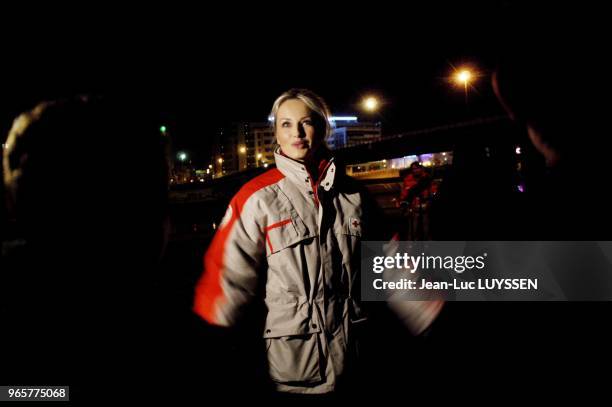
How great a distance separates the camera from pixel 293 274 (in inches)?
74.3

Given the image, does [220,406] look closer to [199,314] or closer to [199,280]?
[199,314]

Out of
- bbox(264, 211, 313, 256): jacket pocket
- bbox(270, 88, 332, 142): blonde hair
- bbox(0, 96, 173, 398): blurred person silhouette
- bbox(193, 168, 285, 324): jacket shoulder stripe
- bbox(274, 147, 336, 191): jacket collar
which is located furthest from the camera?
bbox(270, 88, 332, 142): blonde hair

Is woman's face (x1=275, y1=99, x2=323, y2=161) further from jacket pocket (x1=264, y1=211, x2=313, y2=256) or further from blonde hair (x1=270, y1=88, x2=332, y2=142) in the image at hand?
jacket pocket (x1=264, y1=211, x2=313, y2=256)

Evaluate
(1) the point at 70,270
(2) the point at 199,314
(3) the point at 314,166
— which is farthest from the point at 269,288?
(1) the point at 70,270

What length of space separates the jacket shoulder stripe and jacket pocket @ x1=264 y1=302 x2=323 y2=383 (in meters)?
0.40

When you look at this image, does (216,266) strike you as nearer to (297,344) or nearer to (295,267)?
(295,267)

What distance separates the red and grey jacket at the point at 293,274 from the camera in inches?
72.5

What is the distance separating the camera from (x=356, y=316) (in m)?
1.96

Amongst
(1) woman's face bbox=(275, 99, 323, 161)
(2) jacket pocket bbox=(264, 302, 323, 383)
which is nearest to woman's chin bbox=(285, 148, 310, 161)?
(1) woman's face bbox=(275, 99, 323, 161)

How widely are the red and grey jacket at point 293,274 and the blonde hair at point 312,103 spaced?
0.45 meters

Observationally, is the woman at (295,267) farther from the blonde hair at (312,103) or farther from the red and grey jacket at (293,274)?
the blonde hair at (312,103)

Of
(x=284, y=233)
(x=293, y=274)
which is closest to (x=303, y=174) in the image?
(x=284, y=233)

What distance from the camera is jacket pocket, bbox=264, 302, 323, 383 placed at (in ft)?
6.00

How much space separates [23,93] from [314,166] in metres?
1.84
